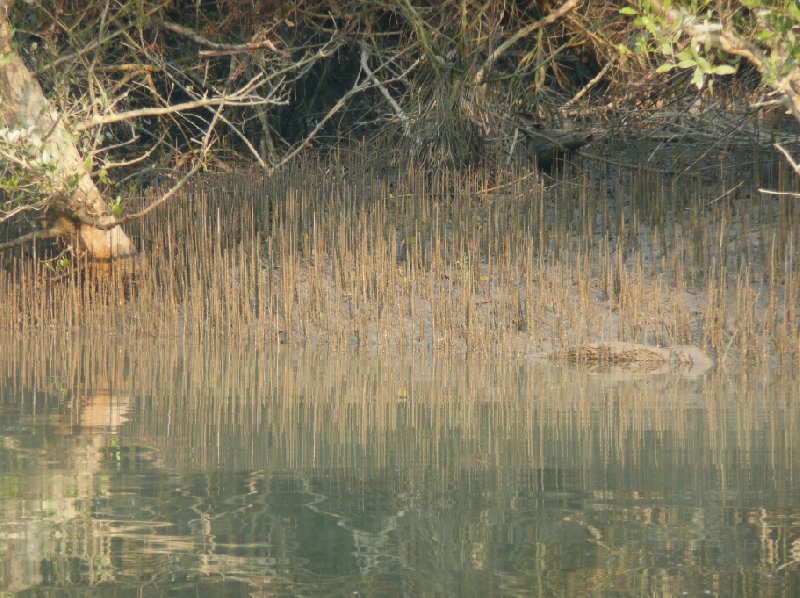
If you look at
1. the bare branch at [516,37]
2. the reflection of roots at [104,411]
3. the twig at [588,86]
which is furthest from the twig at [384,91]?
the reflection of roots at [104,411]

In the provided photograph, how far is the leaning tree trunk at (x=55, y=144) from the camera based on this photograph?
9.09 m

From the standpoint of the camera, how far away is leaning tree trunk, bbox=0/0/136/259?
9086mm

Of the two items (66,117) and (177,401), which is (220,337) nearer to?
(66,117)

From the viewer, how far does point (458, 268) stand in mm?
9633

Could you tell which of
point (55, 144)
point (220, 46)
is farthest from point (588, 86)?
point (55, 144)

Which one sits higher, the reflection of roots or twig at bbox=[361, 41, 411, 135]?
twig at bbox=[361, 41, 411, 135]

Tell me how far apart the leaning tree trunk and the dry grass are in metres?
0.46

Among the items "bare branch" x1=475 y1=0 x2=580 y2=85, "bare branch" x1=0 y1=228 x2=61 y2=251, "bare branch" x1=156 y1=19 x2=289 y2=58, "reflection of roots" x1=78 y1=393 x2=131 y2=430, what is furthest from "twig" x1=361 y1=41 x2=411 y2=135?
"reflection of roots" x1=78 y1=393 x2=131 y2=430

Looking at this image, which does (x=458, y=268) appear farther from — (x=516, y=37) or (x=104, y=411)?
(x=104, y=411)

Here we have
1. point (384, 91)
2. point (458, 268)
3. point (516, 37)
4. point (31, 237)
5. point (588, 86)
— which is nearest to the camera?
point (458, 268)

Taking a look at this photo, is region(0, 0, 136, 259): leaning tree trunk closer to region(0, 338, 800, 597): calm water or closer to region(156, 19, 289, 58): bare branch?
region(156, 19, 289, 58): bare branch

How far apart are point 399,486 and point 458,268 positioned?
5.44 meters

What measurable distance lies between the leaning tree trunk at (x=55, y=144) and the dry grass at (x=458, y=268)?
0.46 meters

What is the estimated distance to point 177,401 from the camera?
6.14 metres
